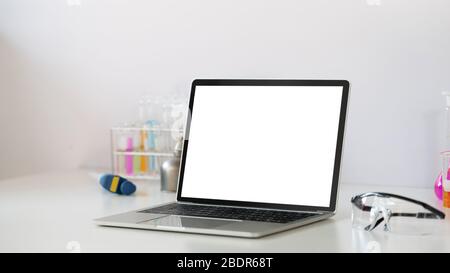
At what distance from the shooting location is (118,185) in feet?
5.72

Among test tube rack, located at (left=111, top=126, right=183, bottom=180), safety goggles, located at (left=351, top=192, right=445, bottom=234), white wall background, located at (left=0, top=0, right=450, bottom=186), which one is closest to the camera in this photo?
safety goggles, located at (left=351, top=192, right=445, bottom=234)

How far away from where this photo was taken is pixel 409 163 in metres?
1.87

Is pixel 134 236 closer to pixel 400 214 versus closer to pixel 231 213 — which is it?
pixel 231 213

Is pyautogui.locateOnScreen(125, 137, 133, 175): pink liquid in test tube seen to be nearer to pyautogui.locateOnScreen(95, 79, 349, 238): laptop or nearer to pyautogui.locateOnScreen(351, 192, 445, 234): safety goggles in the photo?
pyautogui.locateOnScreen(95, 79, 349, 238): laptop

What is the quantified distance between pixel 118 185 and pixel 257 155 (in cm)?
39

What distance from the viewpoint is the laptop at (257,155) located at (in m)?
1.41

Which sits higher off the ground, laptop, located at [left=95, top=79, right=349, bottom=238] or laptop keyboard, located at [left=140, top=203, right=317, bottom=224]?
laptop, located at [left=95, top=79, right=349, bottom=238]

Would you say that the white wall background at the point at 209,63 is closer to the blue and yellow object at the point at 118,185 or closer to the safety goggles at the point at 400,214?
the blue and yellow object at the point at 118,185

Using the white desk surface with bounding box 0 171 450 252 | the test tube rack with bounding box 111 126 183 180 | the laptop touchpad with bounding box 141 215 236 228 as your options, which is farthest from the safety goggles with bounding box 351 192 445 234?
the test tube rack with bounding box 111 126 183 180

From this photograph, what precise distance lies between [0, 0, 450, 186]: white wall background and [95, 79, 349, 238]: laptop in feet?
1.36

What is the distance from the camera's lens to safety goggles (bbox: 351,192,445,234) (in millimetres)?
1276
